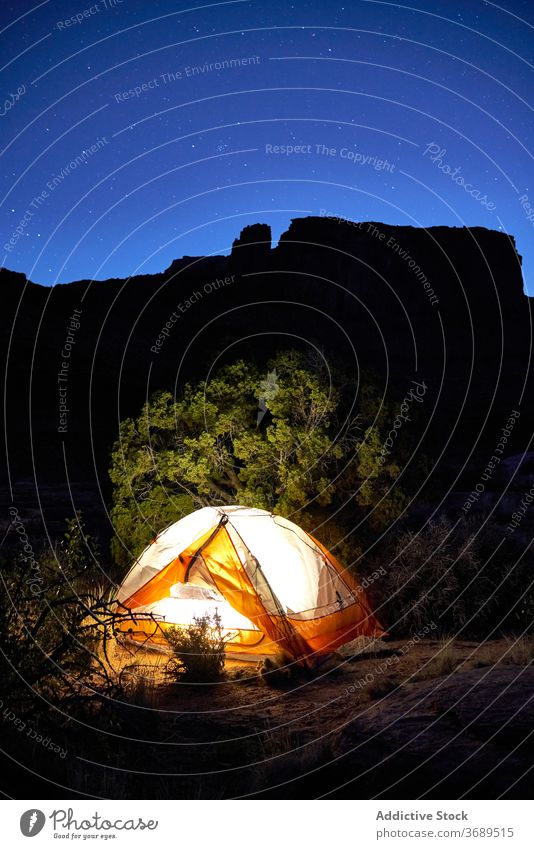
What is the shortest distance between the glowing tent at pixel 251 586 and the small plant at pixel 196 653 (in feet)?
1.49

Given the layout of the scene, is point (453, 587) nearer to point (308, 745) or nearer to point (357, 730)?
point (308, 745)

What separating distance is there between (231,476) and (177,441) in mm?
1350

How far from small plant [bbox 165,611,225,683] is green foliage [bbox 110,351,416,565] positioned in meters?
3.21

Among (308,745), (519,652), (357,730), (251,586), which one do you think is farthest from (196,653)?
(519,652)

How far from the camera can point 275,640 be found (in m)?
10.5

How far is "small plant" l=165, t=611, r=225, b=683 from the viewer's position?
9633 millimetres

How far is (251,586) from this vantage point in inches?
419

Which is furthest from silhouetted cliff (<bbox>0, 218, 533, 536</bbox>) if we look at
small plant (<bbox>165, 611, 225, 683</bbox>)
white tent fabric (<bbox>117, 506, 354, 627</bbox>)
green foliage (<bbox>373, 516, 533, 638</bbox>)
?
small plant (<bbox>165, 611, 225, 683</bbox>)

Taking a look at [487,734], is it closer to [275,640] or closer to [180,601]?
[275,640]

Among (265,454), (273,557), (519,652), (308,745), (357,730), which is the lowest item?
(308,745)

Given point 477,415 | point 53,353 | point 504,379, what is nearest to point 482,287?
point 504,379

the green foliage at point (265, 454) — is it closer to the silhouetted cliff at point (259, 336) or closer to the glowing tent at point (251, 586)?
the glowing tent at point (251, 586)

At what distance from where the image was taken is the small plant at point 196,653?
9.63m

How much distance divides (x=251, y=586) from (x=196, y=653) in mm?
1372
